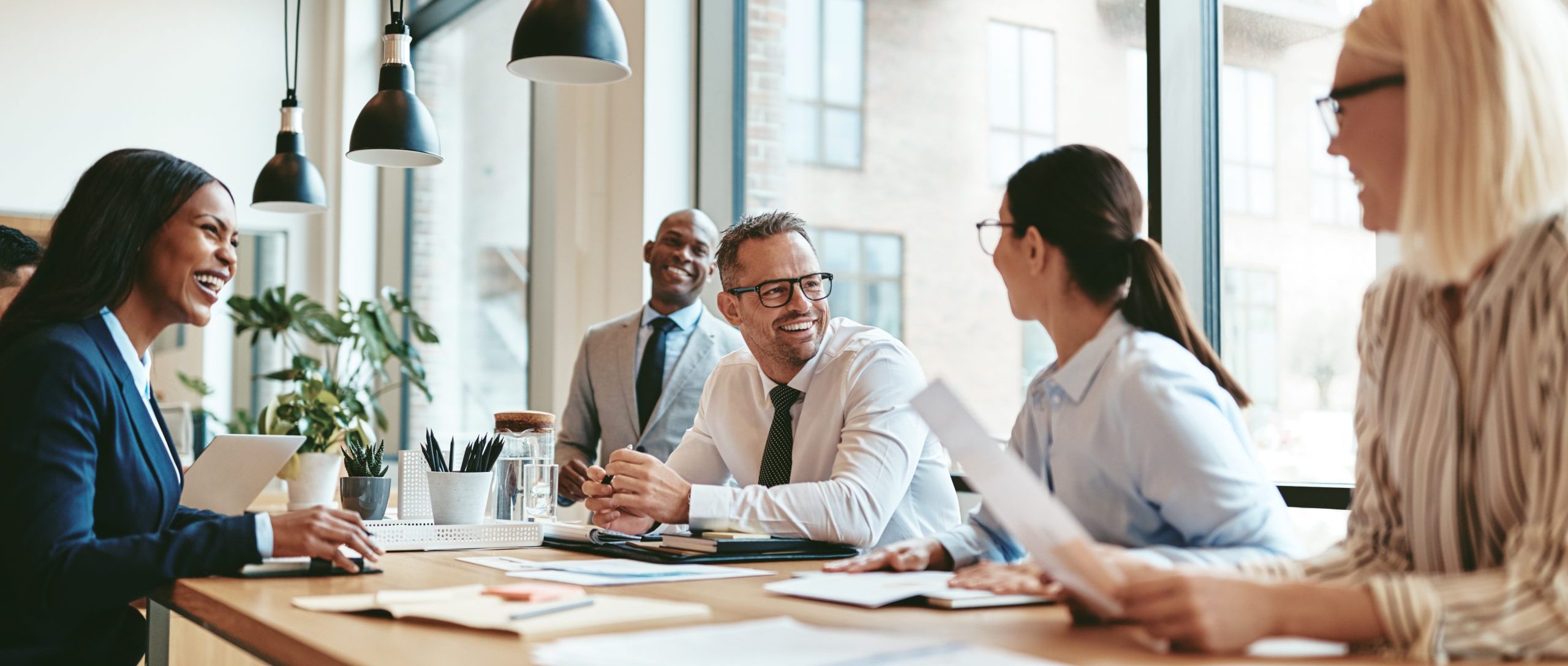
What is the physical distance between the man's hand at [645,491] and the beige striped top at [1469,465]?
1112mm

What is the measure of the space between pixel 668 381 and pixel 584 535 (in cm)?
161

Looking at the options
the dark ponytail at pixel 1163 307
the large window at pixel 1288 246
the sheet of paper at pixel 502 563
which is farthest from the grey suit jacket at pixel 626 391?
the dark ponytail at pixel 1163 307

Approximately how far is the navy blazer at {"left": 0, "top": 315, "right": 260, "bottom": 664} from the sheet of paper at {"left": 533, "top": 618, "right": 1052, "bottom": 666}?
844 millimetres

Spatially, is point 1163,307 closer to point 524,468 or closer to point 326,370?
point 524,468

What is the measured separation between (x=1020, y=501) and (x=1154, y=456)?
467 millimetres

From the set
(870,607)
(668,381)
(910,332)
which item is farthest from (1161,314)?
(910,332)

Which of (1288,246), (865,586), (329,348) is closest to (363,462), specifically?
(865,586)

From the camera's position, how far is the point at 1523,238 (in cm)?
119

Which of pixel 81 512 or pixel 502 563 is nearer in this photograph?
pixel 81 512

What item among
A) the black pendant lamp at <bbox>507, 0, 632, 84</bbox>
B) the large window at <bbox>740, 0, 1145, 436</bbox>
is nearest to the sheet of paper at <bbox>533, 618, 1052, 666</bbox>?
the black pendant lamp at <bbox>507, 0, 632, 84</bbox>

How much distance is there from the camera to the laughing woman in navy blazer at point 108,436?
5.74 feet

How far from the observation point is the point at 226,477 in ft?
7.99

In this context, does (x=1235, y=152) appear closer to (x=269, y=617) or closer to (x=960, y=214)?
(x=960, y=214)

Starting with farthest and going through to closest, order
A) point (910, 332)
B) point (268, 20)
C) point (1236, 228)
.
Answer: point (268, 20)
point (910, 332)
point (1236, 228)
